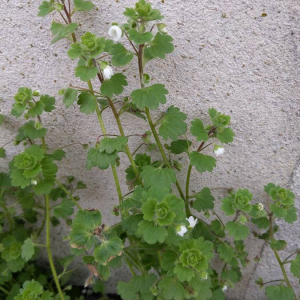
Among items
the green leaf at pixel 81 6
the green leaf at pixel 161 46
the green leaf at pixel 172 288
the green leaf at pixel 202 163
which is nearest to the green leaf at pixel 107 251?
the green leaf at pixel 172 288

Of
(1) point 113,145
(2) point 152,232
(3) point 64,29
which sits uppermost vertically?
(3) point 64,29

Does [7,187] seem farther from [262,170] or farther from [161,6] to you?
[262,170]

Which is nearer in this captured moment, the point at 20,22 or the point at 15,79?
the point at 20,22

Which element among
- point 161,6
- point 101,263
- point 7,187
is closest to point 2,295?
point 7,187

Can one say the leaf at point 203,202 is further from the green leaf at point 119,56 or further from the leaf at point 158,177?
the green leaf at point 119,56

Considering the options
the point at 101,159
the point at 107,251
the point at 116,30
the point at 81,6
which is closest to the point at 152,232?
the point at 107,251

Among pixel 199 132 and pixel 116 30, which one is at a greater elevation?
pixel 116 30

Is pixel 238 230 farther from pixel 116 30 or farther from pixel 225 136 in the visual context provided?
pixel 116 30
